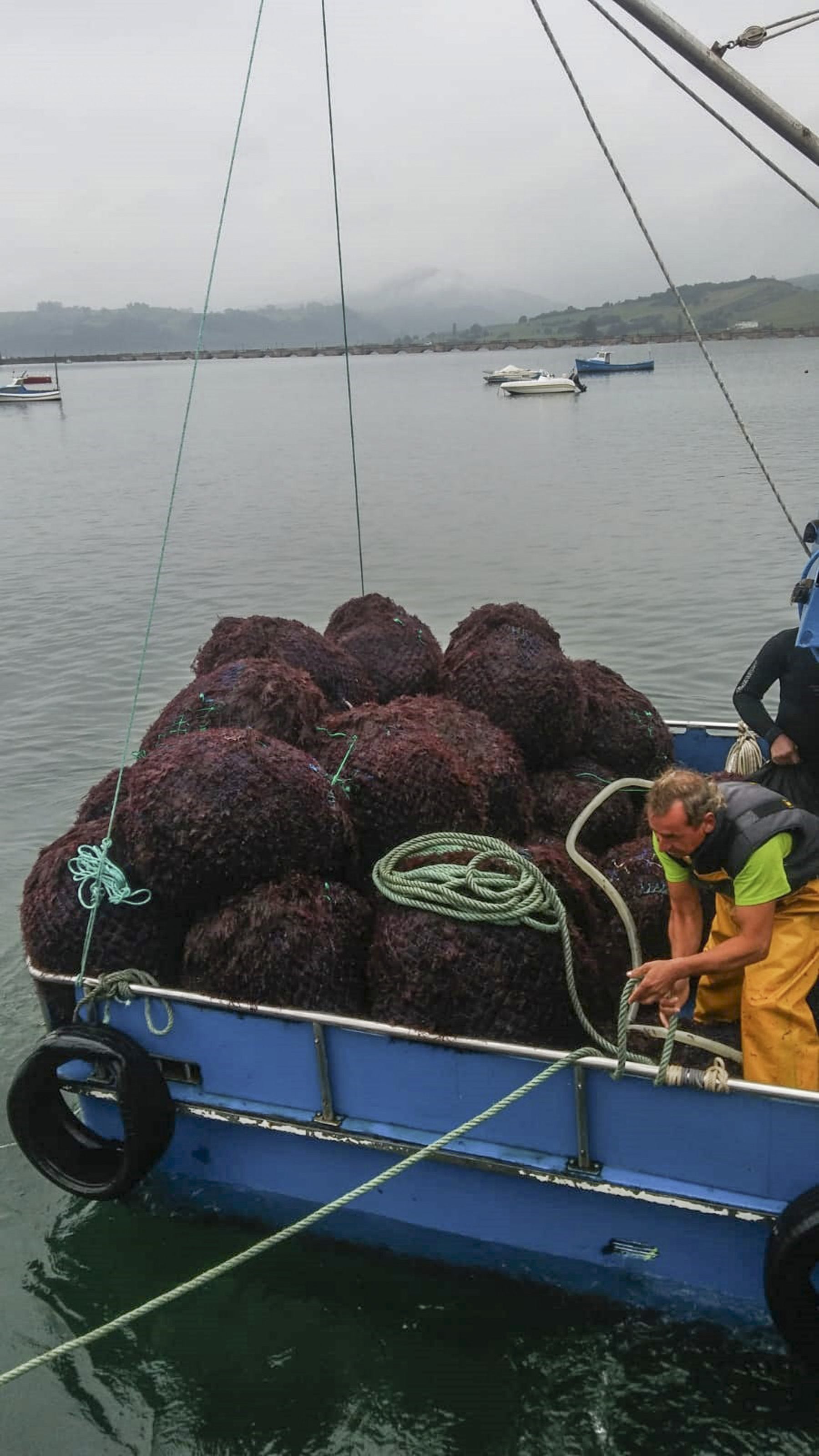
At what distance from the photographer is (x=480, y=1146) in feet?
13.5

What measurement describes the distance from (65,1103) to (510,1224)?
6.66 ft

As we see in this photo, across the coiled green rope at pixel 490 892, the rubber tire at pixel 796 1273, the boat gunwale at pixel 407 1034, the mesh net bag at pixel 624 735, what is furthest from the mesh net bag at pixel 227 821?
the rubber tire at pixel 796 1273

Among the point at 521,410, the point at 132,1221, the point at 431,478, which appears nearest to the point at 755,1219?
the point at 132,1221

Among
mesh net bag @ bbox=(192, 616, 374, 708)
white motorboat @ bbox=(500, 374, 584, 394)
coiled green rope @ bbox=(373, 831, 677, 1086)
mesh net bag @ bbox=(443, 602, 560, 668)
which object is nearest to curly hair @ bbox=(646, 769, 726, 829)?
coiled green rope @ bbox=(373, 831, 677, 1086)

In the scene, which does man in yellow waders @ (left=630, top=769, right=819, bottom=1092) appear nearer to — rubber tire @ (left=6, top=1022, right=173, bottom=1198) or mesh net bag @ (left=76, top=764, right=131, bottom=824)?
rubber tire @ (left=6, top=1022, right=173, bottom=1198)

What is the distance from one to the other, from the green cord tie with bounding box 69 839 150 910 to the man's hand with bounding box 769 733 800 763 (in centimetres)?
285

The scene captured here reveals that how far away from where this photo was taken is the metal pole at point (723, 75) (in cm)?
509

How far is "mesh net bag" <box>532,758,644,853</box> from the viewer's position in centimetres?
569

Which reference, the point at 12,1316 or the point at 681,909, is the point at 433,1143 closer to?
the point at 681,909

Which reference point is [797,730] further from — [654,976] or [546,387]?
[546,387]

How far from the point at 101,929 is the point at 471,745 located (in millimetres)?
1956

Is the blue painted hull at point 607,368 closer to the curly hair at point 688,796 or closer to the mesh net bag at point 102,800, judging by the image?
the mesh net bag at point 102,800

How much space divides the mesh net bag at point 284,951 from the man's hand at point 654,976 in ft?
3.91

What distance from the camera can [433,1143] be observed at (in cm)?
395
